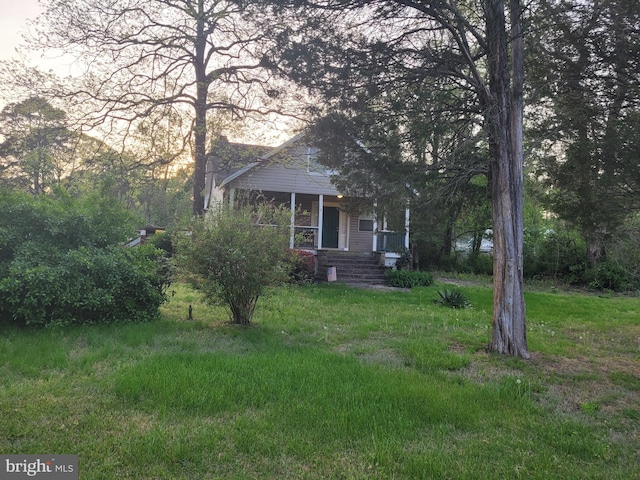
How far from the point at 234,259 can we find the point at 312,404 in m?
2.98

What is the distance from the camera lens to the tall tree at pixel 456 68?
529 cm

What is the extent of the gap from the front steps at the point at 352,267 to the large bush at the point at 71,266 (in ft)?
25.9

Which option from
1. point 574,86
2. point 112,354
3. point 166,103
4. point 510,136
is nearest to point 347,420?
point 112,354

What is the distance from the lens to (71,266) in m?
5.84

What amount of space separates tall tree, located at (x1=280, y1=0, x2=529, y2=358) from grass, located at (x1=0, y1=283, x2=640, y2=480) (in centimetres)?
126

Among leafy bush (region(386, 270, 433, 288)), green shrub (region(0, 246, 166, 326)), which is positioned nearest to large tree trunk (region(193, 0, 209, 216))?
leafy bush (region(386, 270, 433, 288))

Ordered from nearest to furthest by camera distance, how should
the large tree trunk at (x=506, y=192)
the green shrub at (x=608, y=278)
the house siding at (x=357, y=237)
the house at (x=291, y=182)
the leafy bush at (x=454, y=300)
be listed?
the large tree trunk at (x=506, y=192), the leafy bush at (x=454, y=300), the green shrub at (x=608, y=278), the house at (x=291, y=182), the house siding at (x=357, y=237)

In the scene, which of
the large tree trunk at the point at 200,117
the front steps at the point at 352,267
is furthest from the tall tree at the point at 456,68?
the large tree trunk at the point at 200,117

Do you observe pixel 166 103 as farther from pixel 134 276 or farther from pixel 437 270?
pixel 437 270

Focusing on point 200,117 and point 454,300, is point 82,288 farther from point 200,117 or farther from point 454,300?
point 200,117

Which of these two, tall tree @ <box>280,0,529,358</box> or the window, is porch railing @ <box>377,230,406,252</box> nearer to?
the window

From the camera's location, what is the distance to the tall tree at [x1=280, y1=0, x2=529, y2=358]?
5.29m

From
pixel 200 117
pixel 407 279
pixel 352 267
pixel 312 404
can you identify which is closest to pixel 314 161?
pixel 312 404

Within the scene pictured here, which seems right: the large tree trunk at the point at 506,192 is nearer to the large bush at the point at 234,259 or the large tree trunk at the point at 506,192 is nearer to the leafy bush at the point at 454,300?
the large bush at the point at 234,259
